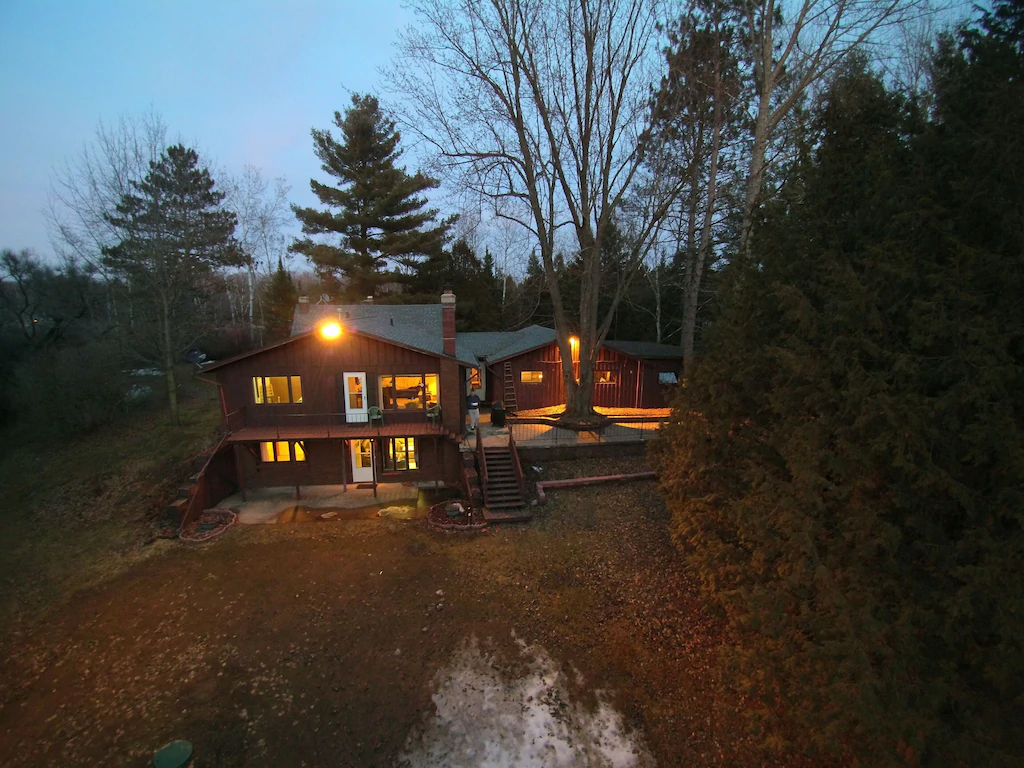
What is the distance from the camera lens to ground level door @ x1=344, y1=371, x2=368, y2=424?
570 inches

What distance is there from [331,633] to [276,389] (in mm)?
8970

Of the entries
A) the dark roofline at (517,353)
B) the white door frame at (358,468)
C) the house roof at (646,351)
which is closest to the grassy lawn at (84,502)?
the white door frame at (358,468)

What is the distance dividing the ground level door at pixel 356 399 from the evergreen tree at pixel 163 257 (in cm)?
1017

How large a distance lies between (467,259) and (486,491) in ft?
77.4

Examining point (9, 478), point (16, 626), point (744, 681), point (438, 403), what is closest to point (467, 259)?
point (438, 403)

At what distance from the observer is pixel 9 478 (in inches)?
622

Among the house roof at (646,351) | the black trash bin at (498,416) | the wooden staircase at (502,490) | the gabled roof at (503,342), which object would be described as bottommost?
the wooden staircase at (502,490)

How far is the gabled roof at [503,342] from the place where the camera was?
2006 centimetres

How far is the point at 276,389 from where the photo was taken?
14516 mm

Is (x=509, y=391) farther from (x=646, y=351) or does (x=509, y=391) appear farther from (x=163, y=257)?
(x=163, y=257)

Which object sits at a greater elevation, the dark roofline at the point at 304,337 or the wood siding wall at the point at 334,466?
the dark roofline at the point at 304,337

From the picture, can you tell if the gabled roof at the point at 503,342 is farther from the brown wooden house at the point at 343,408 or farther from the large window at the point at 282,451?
the large window at the point at 282,451

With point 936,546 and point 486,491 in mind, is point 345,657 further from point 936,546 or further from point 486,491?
point 936,546

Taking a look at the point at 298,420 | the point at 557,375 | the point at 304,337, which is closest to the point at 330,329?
the point at 304,337
